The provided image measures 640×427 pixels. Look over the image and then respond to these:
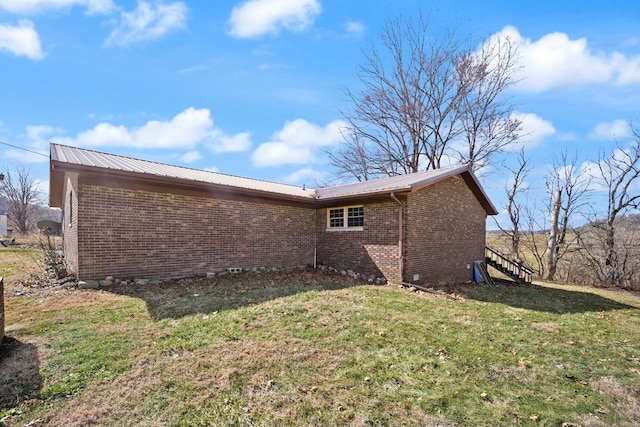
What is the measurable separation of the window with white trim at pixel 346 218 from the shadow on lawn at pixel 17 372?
8488 millimetres

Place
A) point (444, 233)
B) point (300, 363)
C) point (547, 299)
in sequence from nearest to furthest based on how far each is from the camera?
point (300, 363) → point (547, 299) → point (444, 233)

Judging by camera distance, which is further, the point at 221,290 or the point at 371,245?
the point at 371,245

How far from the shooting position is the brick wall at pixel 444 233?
948 cm

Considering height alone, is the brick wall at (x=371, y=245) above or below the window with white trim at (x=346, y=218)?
below

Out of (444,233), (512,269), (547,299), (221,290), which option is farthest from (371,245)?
(512,269)

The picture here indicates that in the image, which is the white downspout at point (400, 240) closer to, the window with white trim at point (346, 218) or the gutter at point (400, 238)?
the gutter at point (400, 238)

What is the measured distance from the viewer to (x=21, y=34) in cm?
791

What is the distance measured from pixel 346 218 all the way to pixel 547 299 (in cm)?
671

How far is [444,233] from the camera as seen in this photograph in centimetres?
1078

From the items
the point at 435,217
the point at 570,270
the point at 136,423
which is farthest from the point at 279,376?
the point at 570,270

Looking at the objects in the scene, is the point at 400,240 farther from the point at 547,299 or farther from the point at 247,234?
the point at 247,234

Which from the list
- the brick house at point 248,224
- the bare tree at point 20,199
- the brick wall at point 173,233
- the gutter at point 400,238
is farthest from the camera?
the bare tree at point 20,199

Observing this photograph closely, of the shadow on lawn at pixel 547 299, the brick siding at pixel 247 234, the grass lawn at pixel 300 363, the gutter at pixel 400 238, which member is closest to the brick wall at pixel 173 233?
the brick siding at pixel 247 234

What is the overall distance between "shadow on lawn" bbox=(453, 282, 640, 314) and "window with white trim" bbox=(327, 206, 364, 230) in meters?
3.87
